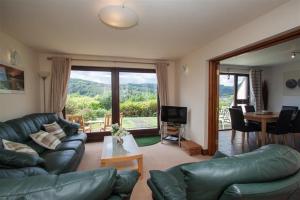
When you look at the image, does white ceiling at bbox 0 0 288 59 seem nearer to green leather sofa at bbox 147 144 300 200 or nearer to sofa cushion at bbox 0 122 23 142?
sofa cushion at bbox 0 122 23 142

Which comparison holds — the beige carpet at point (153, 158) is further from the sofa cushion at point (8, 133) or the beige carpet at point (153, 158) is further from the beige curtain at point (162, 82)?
the beige curtain at point (162, 82)

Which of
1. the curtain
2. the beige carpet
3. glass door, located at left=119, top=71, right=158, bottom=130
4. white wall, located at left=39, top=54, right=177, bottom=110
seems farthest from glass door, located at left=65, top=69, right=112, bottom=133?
the curtain

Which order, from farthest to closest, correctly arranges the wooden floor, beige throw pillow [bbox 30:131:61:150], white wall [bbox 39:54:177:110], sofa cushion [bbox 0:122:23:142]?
white wall [bbox 39:54:177:110] → the wooden floor → beige throw pillow [bbox 30:131:61:150] → sofa cushion [bbox 0:122:23:142]

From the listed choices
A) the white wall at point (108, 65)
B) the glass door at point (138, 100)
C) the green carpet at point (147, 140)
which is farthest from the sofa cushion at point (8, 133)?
the glass door at point (138, 100)

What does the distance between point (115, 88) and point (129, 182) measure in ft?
12.7

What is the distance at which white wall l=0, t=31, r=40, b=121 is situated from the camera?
9.01 feet

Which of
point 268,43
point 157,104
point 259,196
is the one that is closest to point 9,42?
point 157,104

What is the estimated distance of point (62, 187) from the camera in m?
0.76

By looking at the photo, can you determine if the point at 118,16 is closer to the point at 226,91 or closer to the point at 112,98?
the point at 112,98

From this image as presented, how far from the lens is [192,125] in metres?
4.05

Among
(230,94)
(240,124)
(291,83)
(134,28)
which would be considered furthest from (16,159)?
(291,83)

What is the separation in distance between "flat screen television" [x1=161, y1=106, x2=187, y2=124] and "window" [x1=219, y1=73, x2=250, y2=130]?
8.25 ft

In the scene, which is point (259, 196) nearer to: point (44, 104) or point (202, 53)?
point (202, 53)

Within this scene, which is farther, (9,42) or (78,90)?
(78,90)
